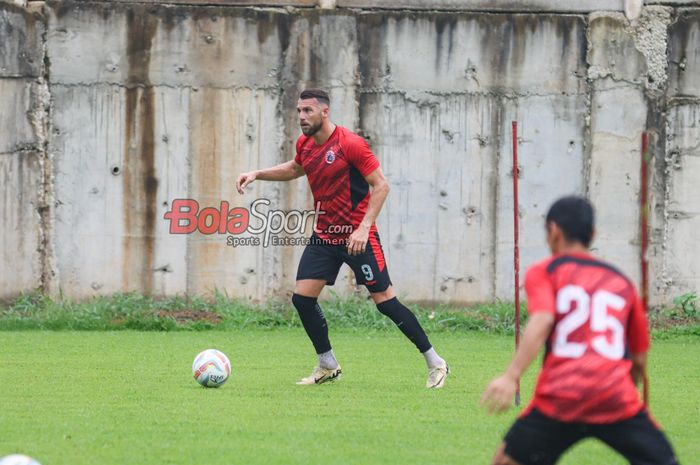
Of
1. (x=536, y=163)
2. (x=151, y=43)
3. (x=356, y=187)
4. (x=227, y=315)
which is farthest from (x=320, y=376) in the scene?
(x=151, y=43)

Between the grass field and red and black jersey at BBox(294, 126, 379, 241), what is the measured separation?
1.28m

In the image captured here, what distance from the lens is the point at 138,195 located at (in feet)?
47.9

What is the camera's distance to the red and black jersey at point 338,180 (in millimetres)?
9555

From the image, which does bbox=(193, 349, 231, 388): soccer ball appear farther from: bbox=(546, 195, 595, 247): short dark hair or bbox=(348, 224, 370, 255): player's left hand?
bbox=(546, 195, 595, 247): short dark hair

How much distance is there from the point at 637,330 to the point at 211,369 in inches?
193

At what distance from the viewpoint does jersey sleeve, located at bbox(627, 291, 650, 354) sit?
4723 mm

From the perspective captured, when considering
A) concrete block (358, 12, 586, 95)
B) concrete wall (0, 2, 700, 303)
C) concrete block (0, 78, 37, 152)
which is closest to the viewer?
concrete block (0, 78, 37, 152)

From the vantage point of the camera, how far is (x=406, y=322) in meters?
9.53

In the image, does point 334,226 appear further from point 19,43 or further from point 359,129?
point 19,43

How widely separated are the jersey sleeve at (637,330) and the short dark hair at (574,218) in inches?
12.5

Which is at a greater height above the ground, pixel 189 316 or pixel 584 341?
pixel 584 341

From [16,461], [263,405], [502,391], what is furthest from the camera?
[263,405]

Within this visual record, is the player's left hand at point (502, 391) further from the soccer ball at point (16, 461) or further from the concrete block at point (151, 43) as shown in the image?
the concrete block at point (151, 43)

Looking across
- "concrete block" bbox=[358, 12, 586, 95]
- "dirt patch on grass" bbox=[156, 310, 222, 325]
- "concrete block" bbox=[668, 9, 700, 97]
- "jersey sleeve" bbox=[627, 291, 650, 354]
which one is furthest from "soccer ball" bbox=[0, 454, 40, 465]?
"concrete block" bbox=[668, 9, 700, 97]
